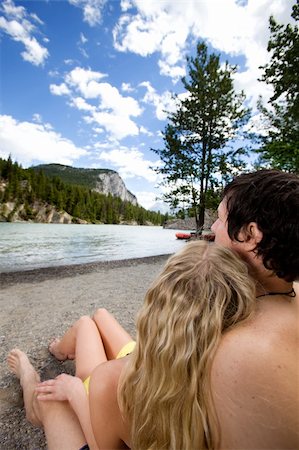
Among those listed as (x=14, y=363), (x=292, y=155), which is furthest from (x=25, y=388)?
(x=292, y=155)

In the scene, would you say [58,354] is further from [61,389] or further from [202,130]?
[202,130]

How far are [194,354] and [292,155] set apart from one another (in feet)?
30.8

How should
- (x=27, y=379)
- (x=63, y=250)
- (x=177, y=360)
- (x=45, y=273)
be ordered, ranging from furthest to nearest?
1. (x=63, y=250)
2. (x=45, y=273)
3. (x=27, y=379)
4. (x=177, y=360)

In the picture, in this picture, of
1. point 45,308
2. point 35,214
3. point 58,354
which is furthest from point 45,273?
point 35,214

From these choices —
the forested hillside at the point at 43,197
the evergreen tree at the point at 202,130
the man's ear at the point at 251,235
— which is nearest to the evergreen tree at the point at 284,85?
the evergreen tree at the point at 202,130

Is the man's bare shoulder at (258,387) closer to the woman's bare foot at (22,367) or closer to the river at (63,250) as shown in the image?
the woman's bare foot at (22,367)

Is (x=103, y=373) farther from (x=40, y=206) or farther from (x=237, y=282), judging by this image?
(x=40, y=206)

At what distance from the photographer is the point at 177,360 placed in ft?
3.04

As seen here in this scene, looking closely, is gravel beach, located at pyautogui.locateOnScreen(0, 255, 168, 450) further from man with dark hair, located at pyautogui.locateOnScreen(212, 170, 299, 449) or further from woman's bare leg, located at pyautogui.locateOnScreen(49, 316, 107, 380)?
man with dark hair, located at pyautogui.locateOnScreen(212, 170, 299, 449)

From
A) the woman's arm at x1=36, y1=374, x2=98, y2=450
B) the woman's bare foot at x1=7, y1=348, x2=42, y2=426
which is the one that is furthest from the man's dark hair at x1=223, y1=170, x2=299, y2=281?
the woman's bare foot at x1=7, y1=348, x2=42, y2=426

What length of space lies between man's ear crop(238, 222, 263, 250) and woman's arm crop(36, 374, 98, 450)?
1151 mm

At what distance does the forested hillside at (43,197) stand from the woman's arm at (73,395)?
85345 mm

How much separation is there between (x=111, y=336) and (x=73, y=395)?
834mm

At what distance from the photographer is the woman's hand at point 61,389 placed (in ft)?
4.80
